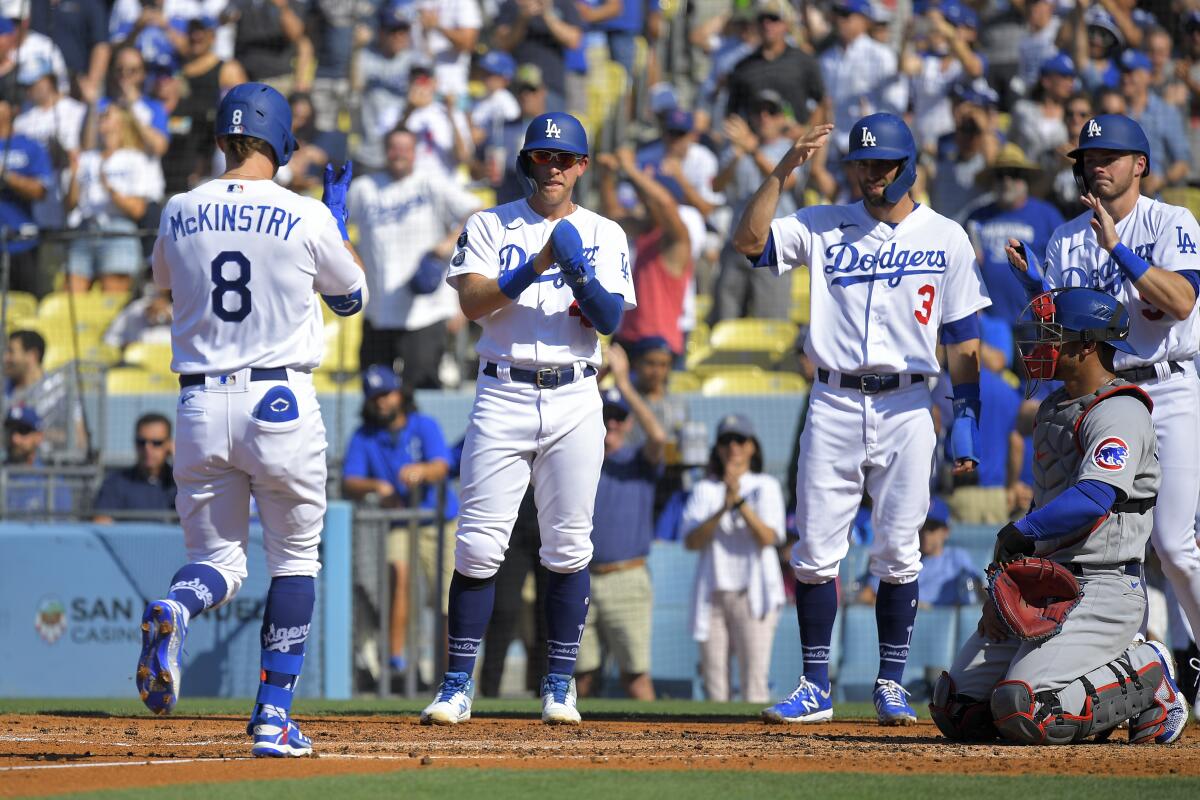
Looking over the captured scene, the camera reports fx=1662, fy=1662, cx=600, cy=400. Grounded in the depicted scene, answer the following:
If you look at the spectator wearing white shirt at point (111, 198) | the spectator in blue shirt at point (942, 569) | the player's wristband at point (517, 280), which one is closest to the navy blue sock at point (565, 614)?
the player's wristband at point (517, 280)

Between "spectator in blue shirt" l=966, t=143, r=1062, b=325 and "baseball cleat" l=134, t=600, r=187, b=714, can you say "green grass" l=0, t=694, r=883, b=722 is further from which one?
"spectator in blue shirt" l=966, t=143, r=1062, b=325

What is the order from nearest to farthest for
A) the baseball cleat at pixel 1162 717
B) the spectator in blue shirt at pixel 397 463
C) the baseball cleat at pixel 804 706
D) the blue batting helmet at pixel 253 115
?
1. the blue batting helmet at pixel 253 115
2. the baseball cleat at pixel 1162 717
3. the baseball cleat at pixel 804 706
4. the spectator in blue shirt at pixel 397 463

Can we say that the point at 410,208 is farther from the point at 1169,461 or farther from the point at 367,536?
the point at 1169,461

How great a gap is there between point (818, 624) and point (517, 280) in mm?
1849

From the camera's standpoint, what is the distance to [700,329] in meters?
12.7

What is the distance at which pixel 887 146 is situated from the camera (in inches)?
253

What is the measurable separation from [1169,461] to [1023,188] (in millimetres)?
5104

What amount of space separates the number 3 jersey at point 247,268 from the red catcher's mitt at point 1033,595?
247 cm

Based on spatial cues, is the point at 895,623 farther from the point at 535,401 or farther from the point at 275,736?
the point at 275,736

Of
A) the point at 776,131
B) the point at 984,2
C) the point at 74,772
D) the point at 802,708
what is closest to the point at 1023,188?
the point at 776,131

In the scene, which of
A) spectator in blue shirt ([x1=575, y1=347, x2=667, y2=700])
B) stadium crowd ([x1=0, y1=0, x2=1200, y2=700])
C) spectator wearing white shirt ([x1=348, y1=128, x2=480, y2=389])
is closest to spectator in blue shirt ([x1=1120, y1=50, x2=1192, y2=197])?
stadium crowd ([x1=0, y1=0, x2=1200, y2=700])

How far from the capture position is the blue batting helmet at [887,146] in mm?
6422

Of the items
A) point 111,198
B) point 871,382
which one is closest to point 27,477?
point 111,198

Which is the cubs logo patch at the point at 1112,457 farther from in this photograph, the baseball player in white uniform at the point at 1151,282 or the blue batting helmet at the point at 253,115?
the blue batting helmet at the point at 253,115
